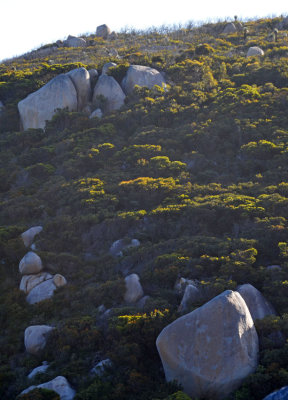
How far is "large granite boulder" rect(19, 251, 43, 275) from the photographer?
708 inches

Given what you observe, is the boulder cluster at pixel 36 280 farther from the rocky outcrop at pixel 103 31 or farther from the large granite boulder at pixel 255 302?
the rocky outcrop at pixel 103 31

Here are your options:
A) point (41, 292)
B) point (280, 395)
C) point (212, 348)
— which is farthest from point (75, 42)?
point (280, 395)

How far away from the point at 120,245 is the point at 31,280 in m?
4.03

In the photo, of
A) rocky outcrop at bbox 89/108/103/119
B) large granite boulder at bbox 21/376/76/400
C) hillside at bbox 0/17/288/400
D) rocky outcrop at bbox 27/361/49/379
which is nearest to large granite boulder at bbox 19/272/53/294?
hillside at bbox 0/17/288/400

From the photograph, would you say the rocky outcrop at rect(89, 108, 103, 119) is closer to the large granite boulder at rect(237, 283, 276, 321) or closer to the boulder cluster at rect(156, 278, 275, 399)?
the large granite boulder at rect(237, 283, 276, 321)

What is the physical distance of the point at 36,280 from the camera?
17625 millimetres

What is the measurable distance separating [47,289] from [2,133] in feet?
75.7

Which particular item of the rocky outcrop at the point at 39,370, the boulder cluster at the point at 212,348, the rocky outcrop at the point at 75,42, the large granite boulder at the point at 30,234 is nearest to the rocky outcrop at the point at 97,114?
the large granite boulder at the point at 30,234

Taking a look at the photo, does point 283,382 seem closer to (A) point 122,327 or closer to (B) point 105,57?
(A) point 122,327

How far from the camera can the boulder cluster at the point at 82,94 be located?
3572 cm

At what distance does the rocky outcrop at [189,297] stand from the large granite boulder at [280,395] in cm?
421

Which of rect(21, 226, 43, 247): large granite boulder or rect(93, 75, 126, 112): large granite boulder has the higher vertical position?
rect(93, 75, 126, 112): large granite boulder

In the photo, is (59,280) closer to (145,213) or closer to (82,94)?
(145,213)

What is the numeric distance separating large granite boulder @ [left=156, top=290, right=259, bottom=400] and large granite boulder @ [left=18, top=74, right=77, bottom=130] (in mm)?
27298
